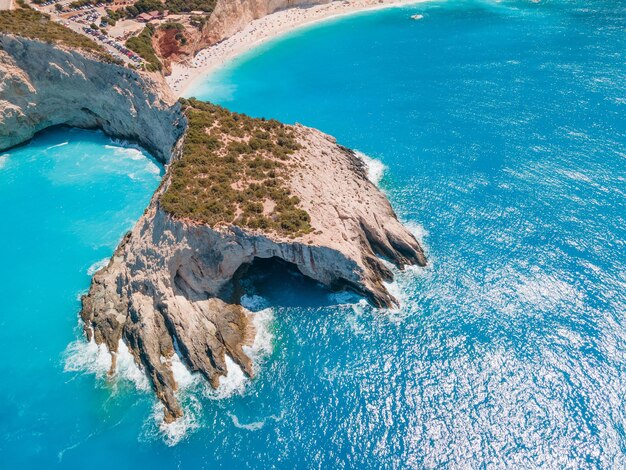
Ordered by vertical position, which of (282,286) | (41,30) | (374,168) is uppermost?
(41,30)

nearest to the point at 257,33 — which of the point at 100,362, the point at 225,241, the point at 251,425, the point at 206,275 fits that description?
the point at 225,241

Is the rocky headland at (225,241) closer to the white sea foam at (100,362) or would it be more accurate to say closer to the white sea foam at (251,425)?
the white sea foam at (100,362)

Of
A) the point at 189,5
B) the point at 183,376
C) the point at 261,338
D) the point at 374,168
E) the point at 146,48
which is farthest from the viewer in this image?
the point at 189,5

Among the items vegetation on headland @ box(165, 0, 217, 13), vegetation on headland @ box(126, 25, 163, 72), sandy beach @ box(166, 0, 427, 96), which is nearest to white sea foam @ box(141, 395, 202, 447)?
vegetation on headland @ box(126, 25, 163, 72)

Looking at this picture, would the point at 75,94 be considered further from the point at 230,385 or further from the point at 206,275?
the point at 230,385

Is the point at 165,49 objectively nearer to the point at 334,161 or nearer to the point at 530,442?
the point at 334,161

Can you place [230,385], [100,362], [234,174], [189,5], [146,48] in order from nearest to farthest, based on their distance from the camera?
[230,385]
[100,362]
[234,174]
[146,48]
[189,5]

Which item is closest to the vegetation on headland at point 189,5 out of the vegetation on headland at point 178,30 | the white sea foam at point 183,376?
the vegetation on headland at point 178,30

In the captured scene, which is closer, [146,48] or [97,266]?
[97,266]
